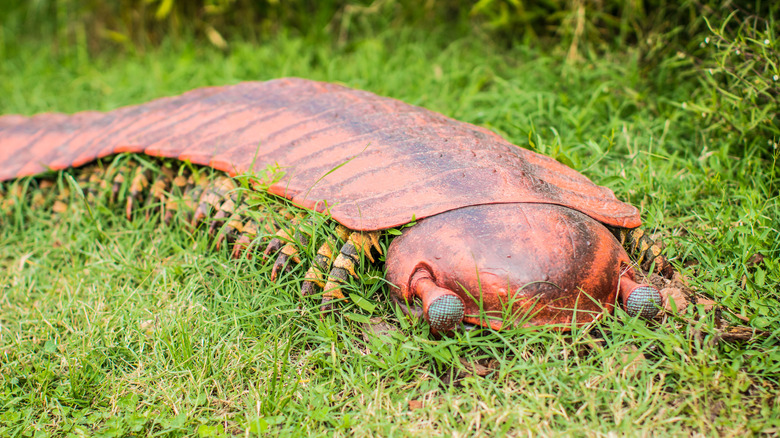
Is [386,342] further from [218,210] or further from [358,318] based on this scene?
[218,210]

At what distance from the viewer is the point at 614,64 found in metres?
3.45

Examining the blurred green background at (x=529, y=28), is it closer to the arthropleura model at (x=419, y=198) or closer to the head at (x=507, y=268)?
the arthropleura model at (x=419, y=198)

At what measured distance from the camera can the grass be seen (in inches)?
68.8

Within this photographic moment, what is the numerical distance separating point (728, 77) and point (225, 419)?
Result: 109 inches

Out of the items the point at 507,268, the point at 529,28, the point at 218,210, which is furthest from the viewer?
the point at 529,28

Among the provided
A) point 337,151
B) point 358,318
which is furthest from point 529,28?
point 358,318

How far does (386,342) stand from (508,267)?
1.61ft

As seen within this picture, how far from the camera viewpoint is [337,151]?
2330 mm

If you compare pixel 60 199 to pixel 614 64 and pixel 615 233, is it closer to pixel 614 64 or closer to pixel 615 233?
pixel 615 233

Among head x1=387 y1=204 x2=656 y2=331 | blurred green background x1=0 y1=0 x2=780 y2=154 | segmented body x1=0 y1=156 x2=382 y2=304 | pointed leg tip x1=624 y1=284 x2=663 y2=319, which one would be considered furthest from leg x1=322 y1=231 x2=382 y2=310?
blurred green background x1=0 y1=0 x2=780 y2=154

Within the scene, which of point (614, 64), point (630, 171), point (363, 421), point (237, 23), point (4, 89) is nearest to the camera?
point (363, 421)

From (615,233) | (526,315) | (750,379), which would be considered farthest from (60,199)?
(750,379)

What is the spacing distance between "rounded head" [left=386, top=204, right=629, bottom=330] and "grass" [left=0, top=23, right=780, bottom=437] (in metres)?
0.09

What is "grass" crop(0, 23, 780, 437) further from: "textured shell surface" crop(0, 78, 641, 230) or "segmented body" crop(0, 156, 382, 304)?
"textured shell surface" crop(0, 78, 641, 230)
